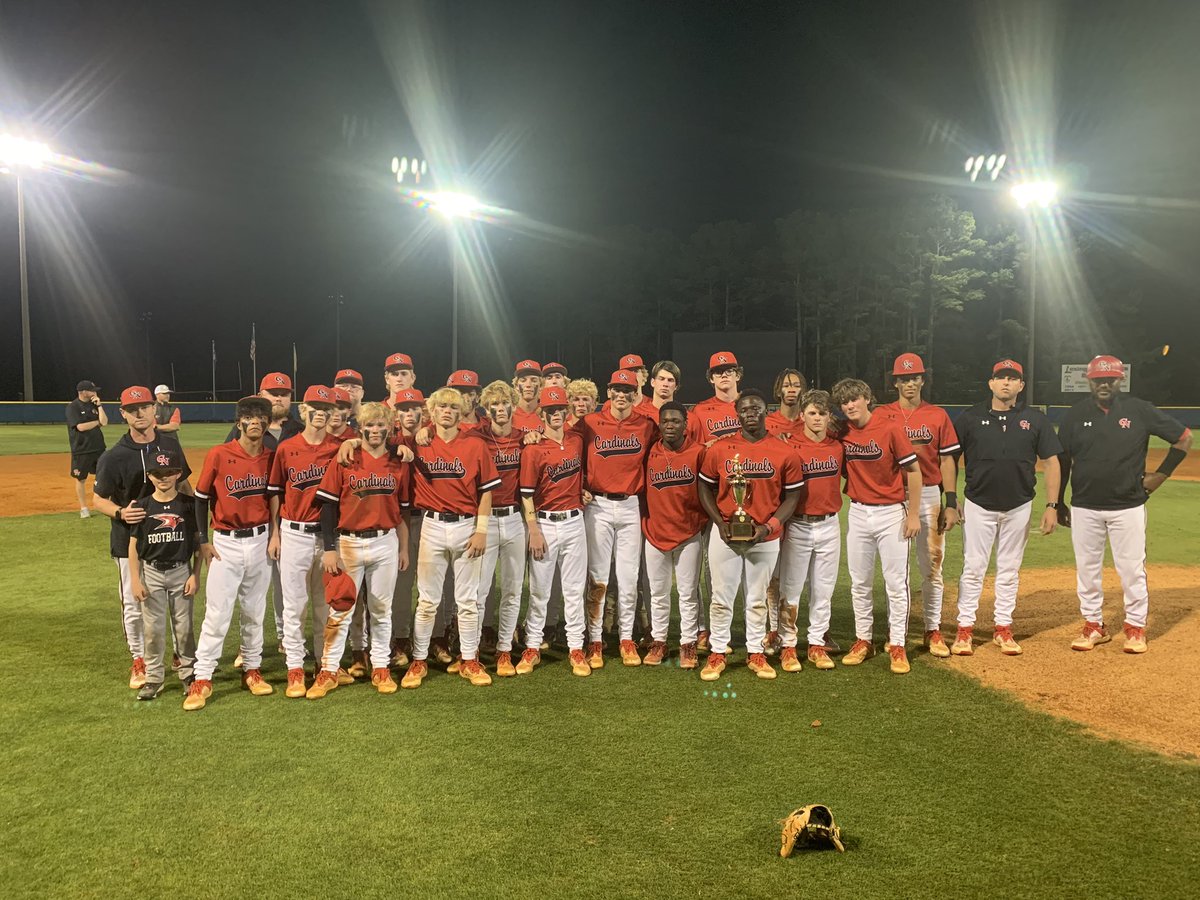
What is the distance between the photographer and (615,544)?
6.42 metres

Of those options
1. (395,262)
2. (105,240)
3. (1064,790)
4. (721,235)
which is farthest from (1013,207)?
(105,240)

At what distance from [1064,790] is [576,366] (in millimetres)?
Answer: 62704

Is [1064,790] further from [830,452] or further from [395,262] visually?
[395,262]

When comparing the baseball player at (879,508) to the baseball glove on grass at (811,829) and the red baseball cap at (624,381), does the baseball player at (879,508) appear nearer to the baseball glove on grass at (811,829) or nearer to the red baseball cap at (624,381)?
the red baseball cap at (624,381)

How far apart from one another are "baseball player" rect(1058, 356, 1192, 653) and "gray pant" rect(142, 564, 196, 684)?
672 centimetres

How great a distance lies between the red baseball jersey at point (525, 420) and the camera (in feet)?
21.3

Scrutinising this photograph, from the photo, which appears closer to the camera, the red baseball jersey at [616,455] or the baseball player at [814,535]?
the baseball player at [814,535]

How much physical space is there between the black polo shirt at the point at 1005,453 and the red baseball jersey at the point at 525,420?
3.48m

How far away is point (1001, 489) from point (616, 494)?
9.89ft

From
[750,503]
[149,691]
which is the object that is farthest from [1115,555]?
[149,691]

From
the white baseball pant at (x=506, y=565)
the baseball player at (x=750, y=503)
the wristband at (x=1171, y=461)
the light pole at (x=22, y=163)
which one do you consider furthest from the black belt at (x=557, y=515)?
the light pole at (x=22, y=163)

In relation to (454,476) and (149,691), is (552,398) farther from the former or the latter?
(149,691)

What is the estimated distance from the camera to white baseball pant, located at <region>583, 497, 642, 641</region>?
6297mm

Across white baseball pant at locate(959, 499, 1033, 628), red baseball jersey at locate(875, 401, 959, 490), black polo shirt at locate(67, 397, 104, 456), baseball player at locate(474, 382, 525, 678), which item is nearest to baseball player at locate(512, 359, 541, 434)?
baseball player at locate(474, 382, 525, 678)
